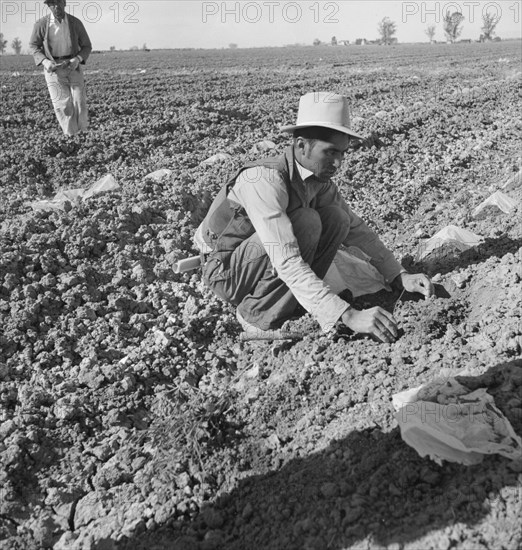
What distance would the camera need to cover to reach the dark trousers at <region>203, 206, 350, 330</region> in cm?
289

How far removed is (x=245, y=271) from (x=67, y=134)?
4.43m

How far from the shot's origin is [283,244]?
2.60 meters

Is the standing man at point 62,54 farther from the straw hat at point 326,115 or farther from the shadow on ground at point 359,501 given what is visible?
the shadow on ground at point 359,501

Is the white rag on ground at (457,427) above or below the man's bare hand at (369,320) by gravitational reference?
below

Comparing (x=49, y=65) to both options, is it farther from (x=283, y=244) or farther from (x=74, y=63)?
(x=283, y=244)

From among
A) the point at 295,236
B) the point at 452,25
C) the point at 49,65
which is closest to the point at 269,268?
the point at 295,236

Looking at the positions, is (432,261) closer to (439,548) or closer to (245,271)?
(245,271)

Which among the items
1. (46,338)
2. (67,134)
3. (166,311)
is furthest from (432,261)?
(67,134)

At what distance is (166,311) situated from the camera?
350 centimetres

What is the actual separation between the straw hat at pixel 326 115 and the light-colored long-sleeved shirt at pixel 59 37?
4691 mm

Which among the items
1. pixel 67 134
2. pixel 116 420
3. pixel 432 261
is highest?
pixel 67 134

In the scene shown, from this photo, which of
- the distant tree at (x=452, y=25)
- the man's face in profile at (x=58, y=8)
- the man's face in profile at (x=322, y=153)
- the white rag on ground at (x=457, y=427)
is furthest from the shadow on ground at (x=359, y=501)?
the distant tree at (x=452, y=25)

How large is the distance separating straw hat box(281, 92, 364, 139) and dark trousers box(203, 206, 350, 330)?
435mm

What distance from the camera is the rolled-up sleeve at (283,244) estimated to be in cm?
254
